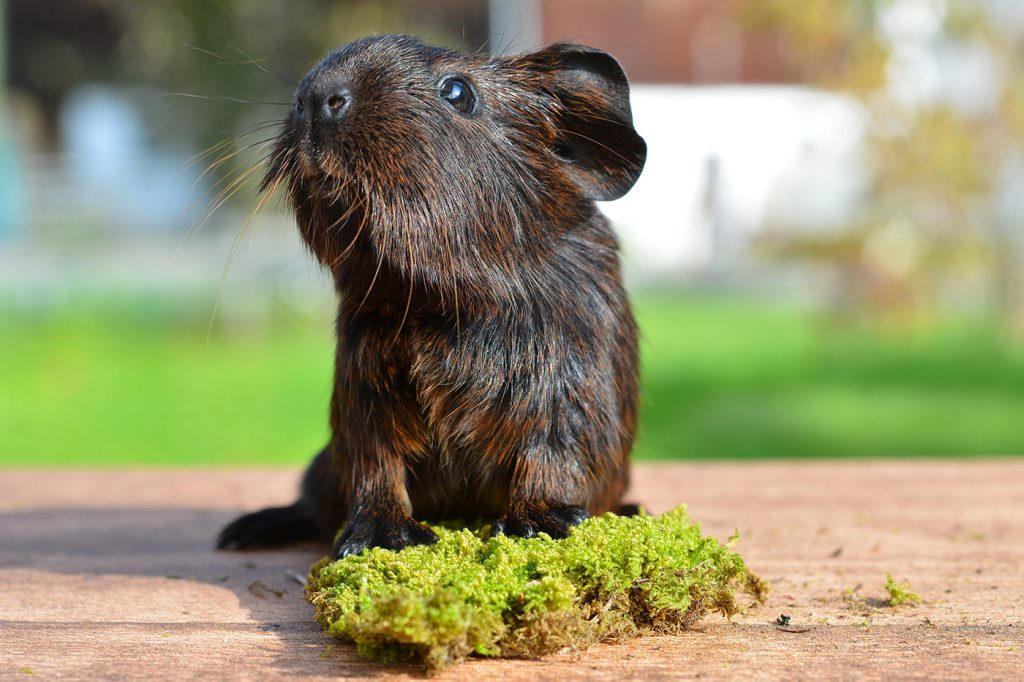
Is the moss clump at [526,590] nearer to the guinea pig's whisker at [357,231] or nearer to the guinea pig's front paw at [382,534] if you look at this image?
the guinea pig's front paw at [382,534]

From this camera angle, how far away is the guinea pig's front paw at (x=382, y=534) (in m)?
2.44

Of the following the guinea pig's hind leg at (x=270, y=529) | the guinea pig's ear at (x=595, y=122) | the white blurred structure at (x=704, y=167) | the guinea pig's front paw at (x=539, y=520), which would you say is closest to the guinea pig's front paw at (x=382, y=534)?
the guinea pig's front paw at (x=539, y=520)

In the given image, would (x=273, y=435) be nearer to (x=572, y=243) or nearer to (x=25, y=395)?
(x=25, y=395)

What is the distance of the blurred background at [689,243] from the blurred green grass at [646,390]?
0.10 feet

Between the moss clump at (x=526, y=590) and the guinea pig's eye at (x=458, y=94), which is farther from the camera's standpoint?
the guinea pig's eye at (x=458, y=94)

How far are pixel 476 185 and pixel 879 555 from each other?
5.22ft

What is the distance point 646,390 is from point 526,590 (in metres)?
4.89

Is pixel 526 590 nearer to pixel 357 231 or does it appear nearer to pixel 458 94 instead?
pixel 357 231

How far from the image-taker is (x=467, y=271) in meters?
2.38

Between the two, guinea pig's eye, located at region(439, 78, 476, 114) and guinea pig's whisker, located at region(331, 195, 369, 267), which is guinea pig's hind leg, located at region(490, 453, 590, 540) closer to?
guinea pig's whisker, located at region(331, 195, 369, 267)

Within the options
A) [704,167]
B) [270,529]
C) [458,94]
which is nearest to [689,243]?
[704,167]

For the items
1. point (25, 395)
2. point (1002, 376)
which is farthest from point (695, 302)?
point (25, 395)

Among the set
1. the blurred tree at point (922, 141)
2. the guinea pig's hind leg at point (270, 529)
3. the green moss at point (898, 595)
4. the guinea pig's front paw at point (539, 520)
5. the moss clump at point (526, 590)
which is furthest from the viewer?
the blurred tree at point (922, 141)

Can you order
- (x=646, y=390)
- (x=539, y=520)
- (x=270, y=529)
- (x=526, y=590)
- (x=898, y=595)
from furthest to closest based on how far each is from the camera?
(x=646, y=390) < (x=270, y=529) < (x=898, y=595) < (x=539, y=520) < (x=526, y=590)
